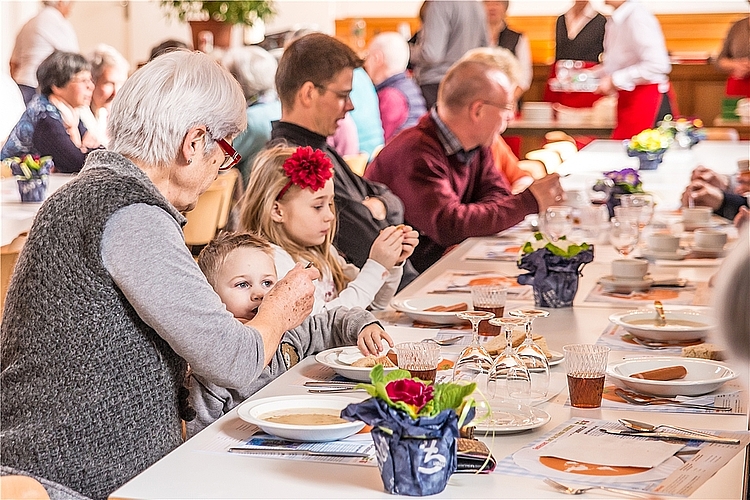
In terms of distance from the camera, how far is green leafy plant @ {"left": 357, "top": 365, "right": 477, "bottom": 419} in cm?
134

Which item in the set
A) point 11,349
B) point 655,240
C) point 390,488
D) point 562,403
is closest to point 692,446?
point 562,403

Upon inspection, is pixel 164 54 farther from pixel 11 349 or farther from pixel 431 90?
pixel 431 90

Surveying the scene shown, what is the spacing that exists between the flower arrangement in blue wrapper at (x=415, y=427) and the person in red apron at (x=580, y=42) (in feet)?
24.0

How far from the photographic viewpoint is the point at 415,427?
1.32 meters

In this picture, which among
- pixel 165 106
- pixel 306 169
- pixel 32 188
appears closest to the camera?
pixel 165 106

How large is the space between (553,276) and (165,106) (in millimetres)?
1154

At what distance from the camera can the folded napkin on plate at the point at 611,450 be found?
1.50m

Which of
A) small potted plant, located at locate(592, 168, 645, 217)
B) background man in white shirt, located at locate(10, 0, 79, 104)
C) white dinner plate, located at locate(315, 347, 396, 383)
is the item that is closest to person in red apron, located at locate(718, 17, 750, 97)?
small potted plant, located at locate(592, 168, 645, 217)

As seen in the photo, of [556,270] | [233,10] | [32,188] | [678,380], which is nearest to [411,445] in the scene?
[678,380]

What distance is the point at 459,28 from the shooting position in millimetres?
8109

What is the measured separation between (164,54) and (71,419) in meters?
0.69

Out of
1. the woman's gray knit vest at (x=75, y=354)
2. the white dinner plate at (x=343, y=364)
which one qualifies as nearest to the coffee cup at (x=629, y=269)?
the white dinner plate at (x=343, y=364)

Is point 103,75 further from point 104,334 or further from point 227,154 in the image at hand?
point 104,334

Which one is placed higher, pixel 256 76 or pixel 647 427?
pixel 256 76
